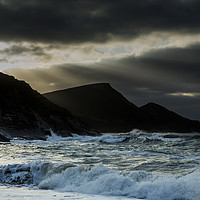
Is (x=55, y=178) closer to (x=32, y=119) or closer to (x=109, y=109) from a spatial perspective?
(x=32, y=119)

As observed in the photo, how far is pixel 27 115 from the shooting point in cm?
5631

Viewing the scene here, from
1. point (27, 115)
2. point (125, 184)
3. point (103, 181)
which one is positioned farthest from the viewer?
point (27, 115)

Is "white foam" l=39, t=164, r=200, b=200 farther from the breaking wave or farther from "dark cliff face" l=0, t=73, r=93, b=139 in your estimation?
"dark cliff face" l=0, t=73, r=93, b=139

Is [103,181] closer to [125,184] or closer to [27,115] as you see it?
[125,184]

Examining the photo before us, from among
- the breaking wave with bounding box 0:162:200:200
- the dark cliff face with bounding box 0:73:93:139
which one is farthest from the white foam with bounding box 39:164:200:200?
the dark cliff face with bounding box 0:73:93:139

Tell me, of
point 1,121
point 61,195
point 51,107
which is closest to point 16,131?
point 1,121

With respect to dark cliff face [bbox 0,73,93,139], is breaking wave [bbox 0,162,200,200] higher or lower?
lower

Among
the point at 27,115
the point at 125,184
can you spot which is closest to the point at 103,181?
the point at 125,184

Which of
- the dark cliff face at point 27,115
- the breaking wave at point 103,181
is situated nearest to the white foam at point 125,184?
the breaking wave at point 103,181

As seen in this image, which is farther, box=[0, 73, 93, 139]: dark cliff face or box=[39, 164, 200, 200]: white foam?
box=[0, 73, 93, 139]: dark cliff face

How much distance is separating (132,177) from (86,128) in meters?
71.9

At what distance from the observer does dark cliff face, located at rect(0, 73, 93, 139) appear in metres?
49.4

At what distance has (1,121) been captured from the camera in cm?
4878

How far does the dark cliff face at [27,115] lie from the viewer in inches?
1944
